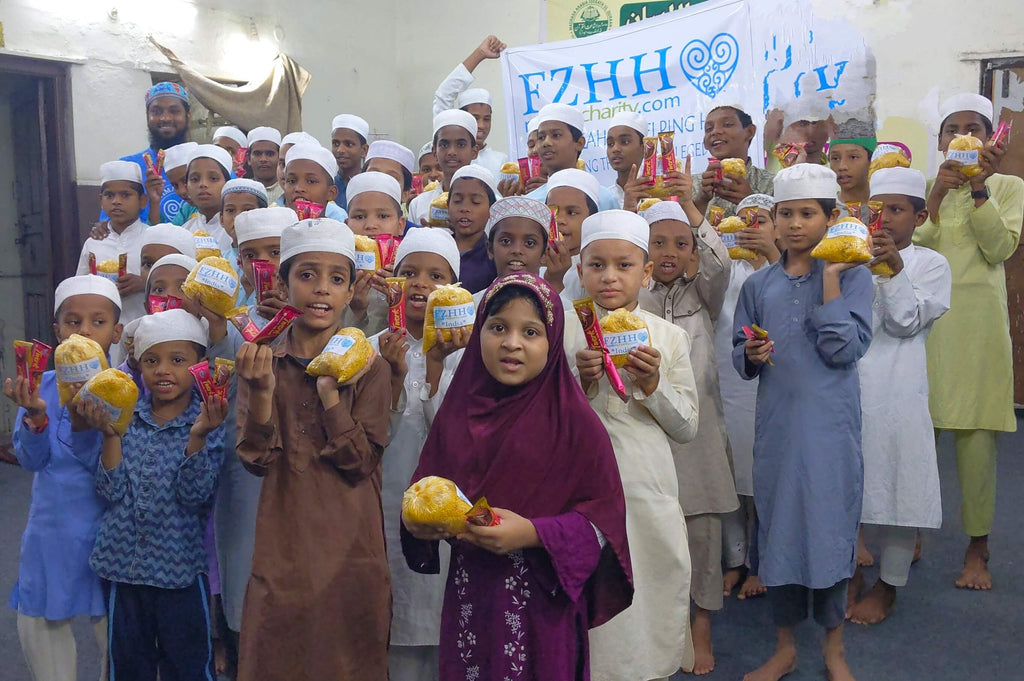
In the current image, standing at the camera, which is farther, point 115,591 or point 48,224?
point 48,224

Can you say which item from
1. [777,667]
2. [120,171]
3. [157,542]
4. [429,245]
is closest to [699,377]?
[777,667]

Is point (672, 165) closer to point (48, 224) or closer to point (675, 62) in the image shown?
point (675, 62)

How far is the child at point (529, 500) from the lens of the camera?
2.09 m

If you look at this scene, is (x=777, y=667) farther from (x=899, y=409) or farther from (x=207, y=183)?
(x=207, y=183)

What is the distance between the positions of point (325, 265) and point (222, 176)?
7.70ft

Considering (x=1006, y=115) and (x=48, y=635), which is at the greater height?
(x=1006, y=115)

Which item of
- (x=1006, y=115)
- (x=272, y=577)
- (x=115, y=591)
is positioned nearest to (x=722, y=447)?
(x=272, y=577)

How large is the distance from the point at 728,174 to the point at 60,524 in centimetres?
326

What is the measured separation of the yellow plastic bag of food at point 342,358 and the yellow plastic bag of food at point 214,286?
52cm

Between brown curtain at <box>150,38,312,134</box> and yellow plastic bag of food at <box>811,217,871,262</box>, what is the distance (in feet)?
23.5

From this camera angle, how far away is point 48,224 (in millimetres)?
8023

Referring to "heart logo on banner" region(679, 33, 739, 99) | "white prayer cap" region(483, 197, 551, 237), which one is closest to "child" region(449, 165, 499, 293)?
"white prayer cap" region(483, 197, 551, 237)

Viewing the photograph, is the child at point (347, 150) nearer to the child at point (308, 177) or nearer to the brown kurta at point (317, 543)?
the child at point (308, 177)

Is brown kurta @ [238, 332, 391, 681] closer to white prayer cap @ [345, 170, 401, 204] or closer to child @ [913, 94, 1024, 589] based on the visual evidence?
white prayer cap @ [345, 170, 401, 204]
